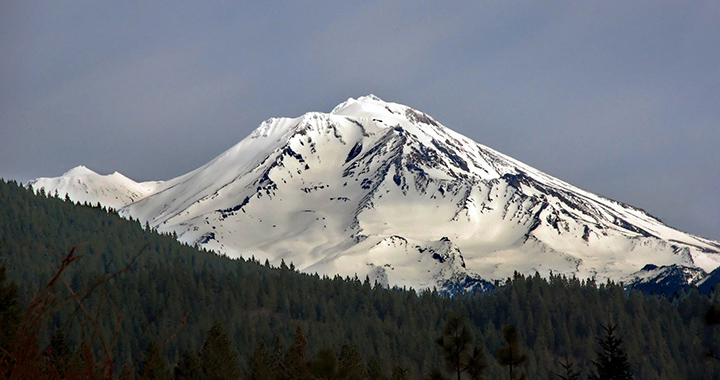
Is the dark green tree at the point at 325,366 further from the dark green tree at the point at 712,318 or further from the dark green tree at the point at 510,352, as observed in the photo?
the dark green tree at the point at 712,318

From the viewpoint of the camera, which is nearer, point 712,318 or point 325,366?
point 712,318

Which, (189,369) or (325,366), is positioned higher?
(189,369)

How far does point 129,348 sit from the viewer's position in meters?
167

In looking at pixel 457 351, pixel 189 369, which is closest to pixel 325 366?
pixel 457 351

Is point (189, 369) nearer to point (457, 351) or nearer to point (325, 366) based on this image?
point (457, 351)

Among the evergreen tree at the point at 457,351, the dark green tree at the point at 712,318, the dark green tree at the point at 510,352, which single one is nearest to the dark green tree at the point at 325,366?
the evergreen tree at the point at 457,351

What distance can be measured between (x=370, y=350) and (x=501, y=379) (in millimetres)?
31460

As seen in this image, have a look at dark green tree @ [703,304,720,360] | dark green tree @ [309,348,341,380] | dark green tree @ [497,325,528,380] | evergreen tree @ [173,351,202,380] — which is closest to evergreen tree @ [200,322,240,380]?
evergreen tree @ [173,351,202,380]

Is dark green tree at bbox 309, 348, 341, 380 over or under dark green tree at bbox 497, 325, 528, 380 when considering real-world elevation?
under

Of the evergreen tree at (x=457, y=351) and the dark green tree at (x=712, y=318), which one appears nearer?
the dark green tree at (x=712, y=318)

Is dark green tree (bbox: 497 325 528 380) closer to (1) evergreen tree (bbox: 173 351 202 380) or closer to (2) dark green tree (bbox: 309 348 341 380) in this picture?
(2) dark green tree (bbox: 309 348 341 380)

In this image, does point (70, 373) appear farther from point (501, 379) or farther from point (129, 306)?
point (129, 306)

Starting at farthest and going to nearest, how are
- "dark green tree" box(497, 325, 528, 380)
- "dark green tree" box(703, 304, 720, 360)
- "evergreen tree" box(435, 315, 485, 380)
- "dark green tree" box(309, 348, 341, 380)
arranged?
"evergreen tree" box(435, 315, 485, 380) < "dark green tree" box(497, 325, 528, 380) < "dark green tree" box(309, 348, 341, 380) < "dark green tree" box(703, 304, 720, 360)

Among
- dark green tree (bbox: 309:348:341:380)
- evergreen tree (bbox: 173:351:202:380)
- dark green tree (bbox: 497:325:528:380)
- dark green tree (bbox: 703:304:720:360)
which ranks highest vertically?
evergreen tree (bbox: 173:351:202:380)
